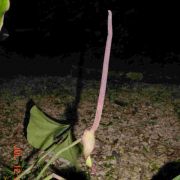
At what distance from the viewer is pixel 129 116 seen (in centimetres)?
283

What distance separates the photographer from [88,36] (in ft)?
17.3

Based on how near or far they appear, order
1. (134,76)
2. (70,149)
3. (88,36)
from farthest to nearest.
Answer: (88,36) < (134,76) < (70,149)

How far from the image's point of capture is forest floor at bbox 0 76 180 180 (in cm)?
228

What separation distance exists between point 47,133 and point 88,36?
4.66m

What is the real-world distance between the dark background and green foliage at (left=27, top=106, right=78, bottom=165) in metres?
3.41

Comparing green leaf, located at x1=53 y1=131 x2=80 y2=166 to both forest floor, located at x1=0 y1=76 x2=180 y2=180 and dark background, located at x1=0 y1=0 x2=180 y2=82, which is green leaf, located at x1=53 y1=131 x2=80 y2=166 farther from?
dark background, located at x1=0 y1=0 x2=180 y2=82

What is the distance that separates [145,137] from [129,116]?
318mm

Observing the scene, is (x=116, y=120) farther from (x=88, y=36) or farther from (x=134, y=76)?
(x=88, y=36)

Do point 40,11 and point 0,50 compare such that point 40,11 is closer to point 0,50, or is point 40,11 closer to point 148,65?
point 0,50

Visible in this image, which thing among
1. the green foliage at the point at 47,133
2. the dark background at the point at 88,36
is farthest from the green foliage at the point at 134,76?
the green foliage at the point at 47,133

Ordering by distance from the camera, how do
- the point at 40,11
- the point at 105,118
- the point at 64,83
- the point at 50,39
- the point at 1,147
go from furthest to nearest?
the point at 40,11
the point at 50,39
the point at 64,83
the point at 105,118
the point at 1,147

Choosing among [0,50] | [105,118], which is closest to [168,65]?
[105,118]

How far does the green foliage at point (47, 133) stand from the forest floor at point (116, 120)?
141 centimetres

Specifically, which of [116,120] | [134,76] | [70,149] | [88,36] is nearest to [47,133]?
[70,149]
